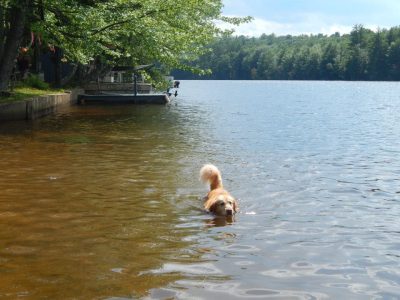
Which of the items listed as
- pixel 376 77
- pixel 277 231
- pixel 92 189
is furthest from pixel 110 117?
pixel 376 77

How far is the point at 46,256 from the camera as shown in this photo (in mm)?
5980

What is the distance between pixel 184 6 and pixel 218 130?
519cm

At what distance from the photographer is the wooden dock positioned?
1474 inches

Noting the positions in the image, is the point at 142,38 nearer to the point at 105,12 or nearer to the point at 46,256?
the point at 105,12

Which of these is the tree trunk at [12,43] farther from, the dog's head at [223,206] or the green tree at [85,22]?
the dog's head at [223,206]

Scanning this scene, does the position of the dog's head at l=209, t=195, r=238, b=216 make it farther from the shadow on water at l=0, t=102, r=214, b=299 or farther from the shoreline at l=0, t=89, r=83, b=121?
the shoreline at l=0, t=89, r=83, b=121

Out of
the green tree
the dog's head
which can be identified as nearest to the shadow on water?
the dog's head

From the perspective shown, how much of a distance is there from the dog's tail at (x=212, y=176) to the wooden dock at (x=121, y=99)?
2890 centimetres

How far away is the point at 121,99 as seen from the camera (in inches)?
1503

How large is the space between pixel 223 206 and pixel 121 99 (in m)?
31.0

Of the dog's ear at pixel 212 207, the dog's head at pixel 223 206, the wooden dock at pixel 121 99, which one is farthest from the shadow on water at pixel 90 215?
the wooden dock at pixel 121 99

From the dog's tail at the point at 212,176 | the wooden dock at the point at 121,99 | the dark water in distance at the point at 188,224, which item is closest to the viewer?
the dark water in distance at the point at 188,224

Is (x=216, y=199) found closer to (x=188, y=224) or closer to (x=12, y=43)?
(x=188, y=224)

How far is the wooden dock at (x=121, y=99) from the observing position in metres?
37.4
